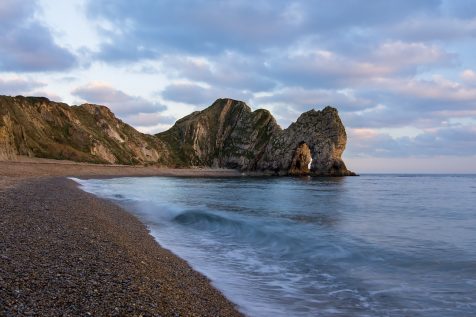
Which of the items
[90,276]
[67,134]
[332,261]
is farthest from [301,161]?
[90,276]

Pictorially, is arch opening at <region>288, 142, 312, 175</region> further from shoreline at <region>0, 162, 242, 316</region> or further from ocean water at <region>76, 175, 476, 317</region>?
shoreline at <region>0, 162, 242, 316</region>

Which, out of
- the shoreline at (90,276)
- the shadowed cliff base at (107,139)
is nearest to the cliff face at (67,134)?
the shadowed cliff base at (107,139)

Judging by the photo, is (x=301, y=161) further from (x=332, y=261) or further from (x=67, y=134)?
(x=332, y=261)

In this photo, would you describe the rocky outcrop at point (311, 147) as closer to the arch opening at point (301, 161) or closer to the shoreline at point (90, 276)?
the arch opening at point (301, 161)

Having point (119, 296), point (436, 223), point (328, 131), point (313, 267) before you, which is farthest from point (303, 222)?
point (328, 131)

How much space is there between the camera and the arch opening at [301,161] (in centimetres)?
14262

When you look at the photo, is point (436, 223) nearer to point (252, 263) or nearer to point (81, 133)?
point (252, 263)

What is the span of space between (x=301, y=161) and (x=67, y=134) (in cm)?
8597

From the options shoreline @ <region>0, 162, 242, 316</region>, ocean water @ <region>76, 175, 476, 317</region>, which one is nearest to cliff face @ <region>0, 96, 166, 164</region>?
ocean water @ <region>76, 175, 476, 317</region>

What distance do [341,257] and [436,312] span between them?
562 cm

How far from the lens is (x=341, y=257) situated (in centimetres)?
1398

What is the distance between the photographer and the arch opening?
143 m

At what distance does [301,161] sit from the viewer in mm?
145750

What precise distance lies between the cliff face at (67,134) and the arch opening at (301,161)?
2570 inches
